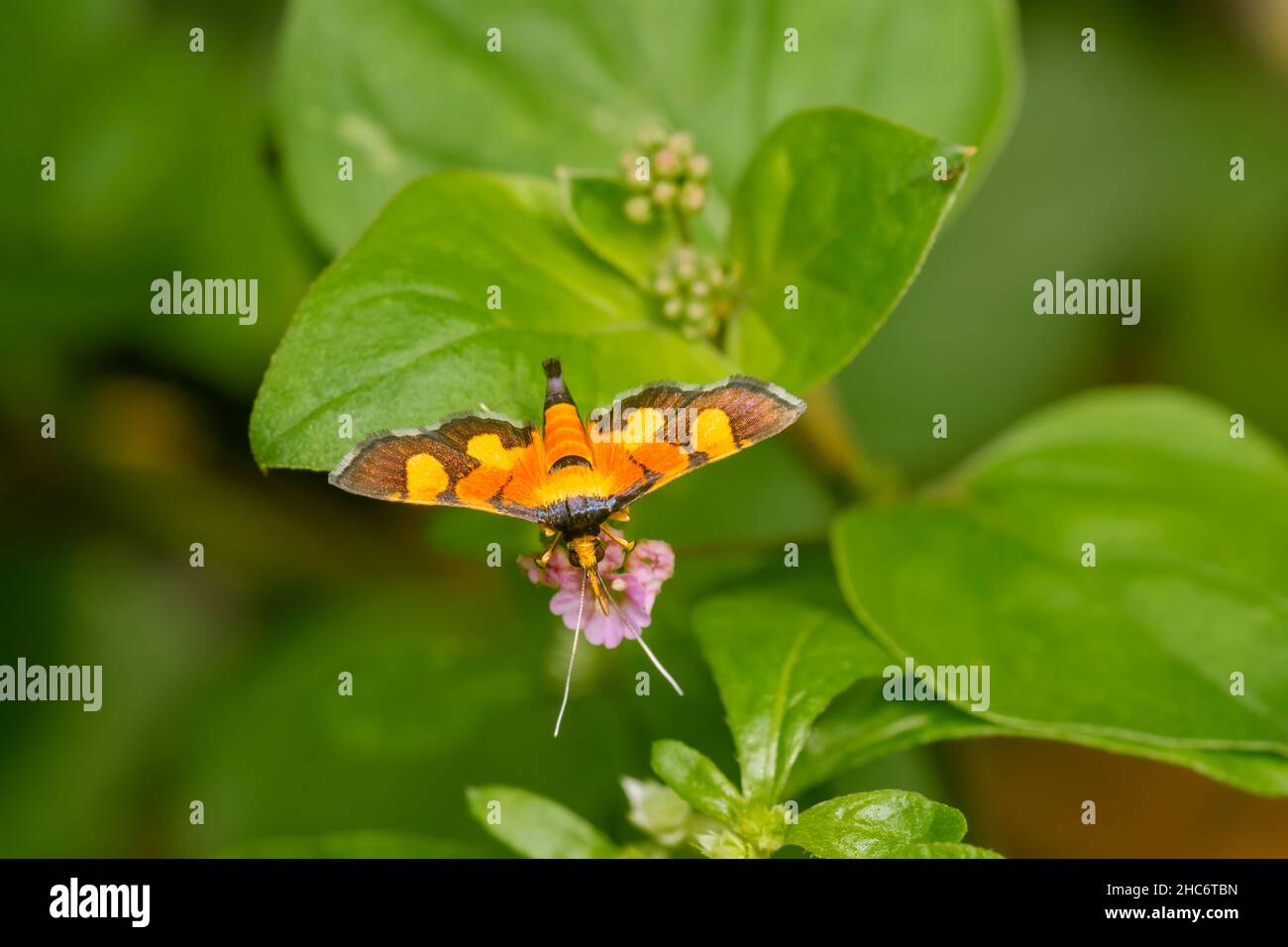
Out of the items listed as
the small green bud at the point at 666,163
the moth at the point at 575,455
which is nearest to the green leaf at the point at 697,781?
the moth at the point at 575,455

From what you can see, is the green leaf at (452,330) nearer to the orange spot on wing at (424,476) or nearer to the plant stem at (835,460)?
the orange spot on wing at (424,476)

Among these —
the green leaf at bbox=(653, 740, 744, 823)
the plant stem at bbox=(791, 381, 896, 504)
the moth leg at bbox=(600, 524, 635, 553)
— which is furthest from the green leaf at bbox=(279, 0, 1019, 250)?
the green leaf at bbox=(653, 740, 744, 823)

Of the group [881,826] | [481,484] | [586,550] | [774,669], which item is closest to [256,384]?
[481,484]

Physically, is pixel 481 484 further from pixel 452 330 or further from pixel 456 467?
pixel 452 330

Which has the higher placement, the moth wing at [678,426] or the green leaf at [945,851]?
the moth wing at [678,426]

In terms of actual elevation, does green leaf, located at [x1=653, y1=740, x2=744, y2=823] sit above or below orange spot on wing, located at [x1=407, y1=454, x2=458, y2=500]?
below

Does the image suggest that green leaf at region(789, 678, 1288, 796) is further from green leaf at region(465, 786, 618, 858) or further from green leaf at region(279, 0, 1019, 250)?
green leaf at region(279, 0, 1019, 250)
